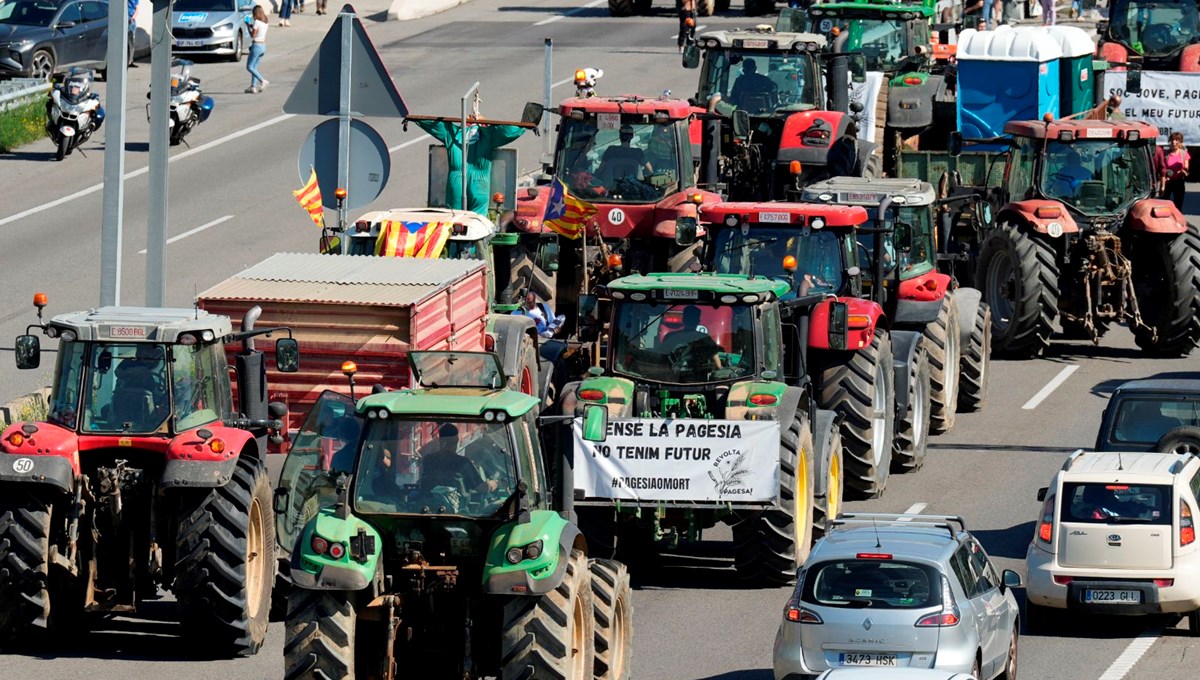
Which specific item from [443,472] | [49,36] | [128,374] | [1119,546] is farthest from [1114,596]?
[49,36]

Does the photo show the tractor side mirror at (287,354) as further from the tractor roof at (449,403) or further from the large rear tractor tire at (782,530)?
the large rear tractor tire at (782,530)

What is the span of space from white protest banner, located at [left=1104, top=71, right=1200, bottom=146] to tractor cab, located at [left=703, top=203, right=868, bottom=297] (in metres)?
15.5

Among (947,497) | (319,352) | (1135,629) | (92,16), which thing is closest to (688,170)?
(947,497)

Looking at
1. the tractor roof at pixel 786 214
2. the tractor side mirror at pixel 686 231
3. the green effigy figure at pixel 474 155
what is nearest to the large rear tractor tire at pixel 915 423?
the tractor roof at pixel 786 214

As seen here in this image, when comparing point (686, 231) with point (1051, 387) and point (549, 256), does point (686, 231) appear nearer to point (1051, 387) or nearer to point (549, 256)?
point (549, 256)

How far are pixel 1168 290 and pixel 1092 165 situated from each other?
179 centimetres

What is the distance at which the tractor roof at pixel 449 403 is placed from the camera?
537 inches

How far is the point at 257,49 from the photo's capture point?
43.6m

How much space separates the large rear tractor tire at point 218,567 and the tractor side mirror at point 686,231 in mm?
7465

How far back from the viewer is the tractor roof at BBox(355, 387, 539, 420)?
1365cm

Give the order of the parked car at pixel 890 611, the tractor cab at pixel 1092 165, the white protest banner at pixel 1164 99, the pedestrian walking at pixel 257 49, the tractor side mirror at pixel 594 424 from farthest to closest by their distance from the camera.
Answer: the pedestrian walking at pixel 257 49
the white protest banner at pixel 1164 99
the tractor cab at pixel 1092 165
the parked car at pixel 890 611
the tractor side mirror at pixel 594 424

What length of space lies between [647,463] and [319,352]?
3048 millimetres

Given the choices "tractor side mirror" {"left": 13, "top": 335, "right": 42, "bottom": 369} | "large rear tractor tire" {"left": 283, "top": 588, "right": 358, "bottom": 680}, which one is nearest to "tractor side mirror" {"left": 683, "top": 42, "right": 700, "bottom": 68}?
"tractor side mirror" {"left": 13, "top": 335, "right": 42, "bottom": 369}

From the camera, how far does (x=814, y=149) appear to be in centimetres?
2914
